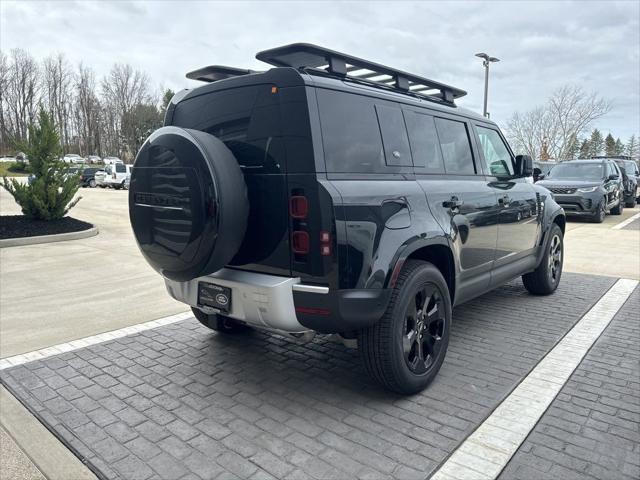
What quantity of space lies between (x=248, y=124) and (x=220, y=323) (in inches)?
76.4

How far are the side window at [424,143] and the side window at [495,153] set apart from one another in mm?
937

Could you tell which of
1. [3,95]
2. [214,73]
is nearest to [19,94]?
[3,95]

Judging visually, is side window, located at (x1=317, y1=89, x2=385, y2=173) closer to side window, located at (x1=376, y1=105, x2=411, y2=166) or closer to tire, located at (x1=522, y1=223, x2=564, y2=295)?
side window, located at (x1=376, y1=105, x2=411, y2=166)

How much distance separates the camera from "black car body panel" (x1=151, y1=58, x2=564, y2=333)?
2.74 metres

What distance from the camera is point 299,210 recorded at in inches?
108

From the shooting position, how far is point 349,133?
298cm

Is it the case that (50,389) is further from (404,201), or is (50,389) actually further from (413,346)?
(404,201)

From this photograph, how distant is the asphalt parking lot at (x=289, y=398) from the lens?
2.48 m

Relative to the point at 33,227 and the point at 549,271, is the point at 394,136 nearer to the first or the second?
the point at 549,271

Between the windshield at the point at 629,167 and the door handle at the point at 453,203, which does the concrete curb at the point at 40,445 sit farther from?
the windshield at the point at 629,167

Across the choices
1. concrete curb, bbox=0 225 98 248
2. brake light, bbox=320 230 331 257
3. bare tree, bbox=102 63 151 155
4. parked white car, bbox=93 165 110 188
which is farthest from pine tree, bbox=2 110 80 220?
bare tree, bbox=102 63 151 155

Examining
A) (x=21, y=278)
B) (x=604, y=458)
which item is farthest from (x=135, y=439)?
(x=21, y=278)

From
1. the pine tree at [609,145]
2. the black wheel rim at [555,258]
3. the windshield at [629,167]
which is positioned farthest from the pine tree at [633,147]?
the black wheel rim at [555,258]

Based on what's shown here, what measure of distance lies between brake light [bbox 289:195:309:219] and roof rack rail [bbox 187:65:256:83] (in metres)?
1.35
